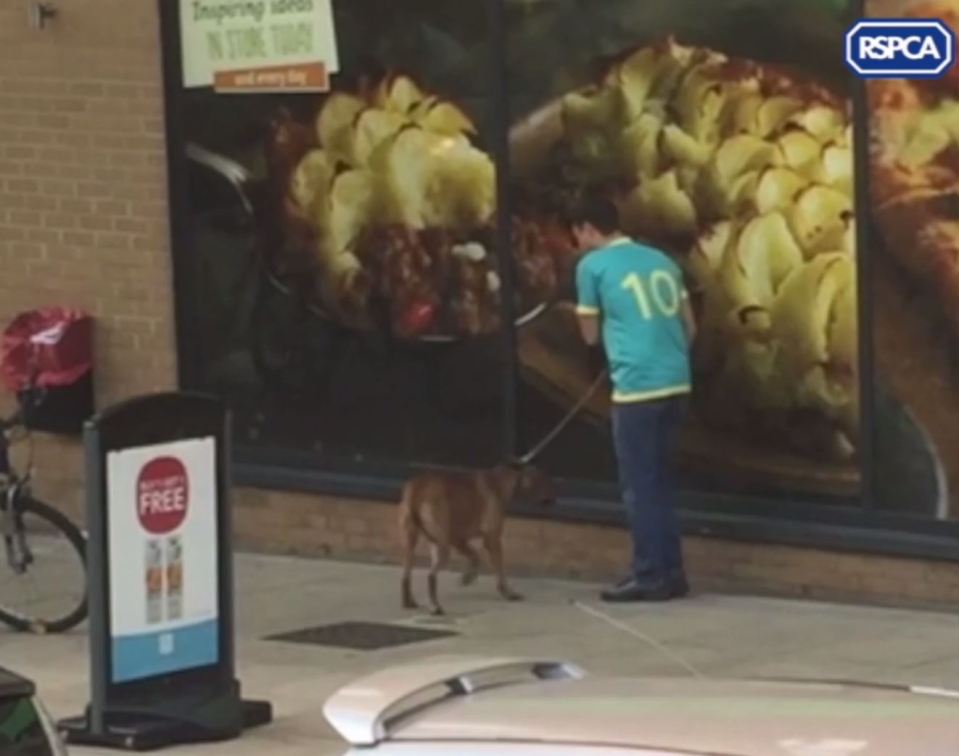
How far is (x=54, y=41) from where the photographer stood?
15.5m

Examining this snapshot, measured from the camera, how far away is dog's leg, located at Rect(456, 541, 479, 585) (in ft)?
43.6

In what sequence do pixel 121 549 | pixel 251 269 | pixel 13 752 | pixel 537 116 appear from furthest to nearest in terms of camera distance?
pixel 251 269 < pixel 537 116 < pixel 121 549 < pixel 13 752

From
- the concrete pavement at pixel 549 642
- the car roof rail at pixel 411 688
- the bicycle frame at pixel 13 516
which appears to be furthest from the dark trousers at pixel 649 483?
the car roof rail at pixel 411 688

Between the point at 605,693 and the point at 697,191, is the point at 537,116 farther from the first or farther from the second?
the point at 605,693

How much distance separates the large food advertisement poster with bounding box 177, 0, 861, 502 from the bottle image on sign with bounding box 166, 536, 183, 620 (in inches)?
147

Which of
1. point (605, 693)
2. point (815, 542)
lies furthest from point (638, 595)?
point (605, 693)

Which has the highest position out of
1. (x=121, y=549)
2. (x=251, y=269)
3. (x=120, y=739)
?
(x=251, y=269)

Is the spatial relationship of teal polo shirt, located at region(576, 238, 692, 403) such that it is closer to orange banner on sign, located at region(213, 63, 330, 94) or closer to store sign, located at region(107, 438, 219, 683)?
orange banner on sign, located at region(213, 63, 330, 94)

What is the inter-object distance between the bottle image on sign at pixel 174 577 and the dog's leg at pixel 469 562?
9.61ft

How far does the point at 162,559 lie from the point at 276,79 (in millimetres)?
4894

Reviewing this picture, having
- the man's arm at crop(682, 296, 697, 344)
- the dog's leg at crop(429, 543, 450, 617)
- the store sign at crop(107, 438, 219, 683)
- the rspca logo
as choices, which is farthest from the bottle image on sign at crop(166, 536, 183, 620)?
the rspca logo

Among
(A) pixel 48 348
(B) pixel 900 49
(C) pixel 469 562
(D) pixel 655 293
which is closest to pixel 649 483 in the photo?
(D) pixel 655 293

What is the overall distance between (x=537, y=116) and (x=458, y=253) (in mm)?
895

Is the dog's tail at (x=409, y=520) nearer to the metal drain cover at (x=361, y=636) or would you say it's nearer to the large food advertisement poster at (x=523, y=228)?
the metal drain cover at (x=361, y=636)
